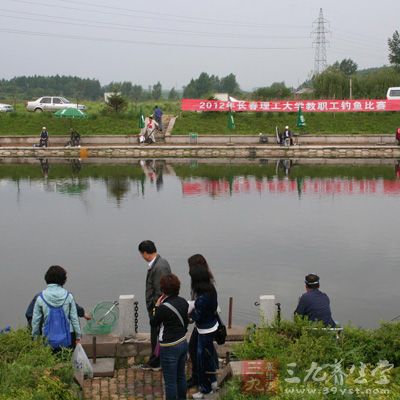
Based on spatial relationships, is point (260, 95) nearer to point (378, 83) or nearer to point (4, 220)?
point (378, 83)

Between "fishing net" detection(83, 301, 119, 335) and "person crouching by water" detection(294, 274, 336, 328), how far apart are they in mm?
2444

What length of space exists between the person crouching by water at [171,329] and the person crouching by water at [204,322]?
268mm

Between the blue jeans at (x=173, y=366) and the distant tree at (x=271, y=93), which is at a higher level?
the distant tree at (x=271, y=93)

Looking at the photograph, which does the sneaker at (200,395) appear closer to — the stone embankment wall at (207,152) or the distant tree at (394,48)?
the stone embankment wall at (207,152)

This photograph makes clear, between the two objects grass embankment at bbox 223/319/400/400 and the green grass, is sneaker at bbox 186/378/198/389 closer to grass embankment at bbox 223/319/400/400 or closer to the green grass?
grass embankment at bbox 223/319/400/400

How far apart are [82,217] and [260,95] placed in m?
31.3

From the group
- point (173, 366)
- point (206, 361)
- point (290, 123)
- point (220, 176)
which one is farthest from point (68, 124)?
point (173, 366)

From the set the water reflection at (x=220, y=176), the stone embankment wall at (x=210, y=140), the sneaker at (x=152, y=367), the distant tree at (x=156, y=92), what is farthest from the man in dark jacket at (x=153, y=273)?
the distant tree at (x=156, y=92)

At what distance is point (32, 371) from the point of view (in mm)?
6043

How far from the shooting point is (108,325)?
8234mm

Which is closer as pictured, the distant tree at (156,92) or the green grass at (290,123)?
the green grass at (290,123)

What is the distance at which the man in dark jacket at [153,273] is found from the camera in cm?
718

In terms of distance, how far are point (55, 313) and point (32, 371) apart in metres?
0.85

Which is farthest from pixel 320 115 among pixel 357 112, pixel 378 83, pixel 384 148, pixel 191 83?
pixel 191 83
